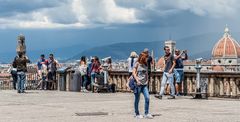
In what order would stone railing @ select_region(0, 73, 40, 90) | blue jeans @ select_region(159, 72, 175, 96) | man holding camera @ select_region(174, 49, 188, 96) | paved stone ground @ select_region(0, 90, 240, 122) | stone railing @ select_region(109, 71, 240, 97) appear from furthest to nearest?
stone railing @ select_region(0, 73, 40, 90) → man holding camera @ select_region(174, 49, 188, 96) → stone railing @ select_region(109, 71, 240, 97) → blue jeans @ select_region(159, 72, 175, 96) → paved stone ground @ select_region(0, 90, 240, 122)

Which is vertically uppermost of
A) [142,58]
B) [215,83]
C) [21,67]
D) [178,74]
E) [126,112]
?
[21,67]

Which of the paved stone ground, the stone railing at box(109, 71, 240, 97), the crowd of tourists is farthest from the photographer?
the stone railing at box(109, 71, 240, 97)

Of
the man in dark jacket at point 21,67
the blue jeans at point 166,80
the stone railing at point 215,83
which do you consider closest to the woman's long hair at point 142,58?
the blue jeans at point 166,80

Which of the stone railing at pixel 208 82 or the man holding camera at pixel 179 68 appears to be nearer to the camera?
the stone railing at pixel 208 82

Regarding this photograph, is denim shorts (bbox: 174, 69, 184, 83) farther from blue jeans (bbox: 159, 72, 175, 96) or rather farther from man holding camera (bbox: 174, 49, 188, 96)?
blue jeans (bbox: 159, 72, 175, 96)

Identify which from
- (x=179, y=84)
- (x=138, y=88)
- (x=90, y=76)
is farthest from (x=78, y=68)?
(x=138, y=88)

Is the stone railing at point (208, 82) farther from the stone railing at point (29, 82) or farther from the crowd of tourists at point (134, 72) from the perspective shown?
the stone railing at point (29, 82)

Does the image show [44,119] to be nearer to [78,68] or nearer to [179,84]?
[179,84]

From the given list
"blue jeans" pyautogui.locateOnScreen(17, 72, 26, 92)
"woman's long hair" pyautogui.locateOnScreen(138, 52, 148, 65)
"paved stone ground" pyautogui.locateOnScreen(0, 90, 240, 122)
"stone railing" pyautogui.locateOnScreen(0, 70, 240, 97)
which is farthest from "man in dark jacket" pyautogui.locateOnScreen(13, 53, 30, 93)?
"woman's long hair" pyautogui.locateOnScreen(138, 52, 148, 65)

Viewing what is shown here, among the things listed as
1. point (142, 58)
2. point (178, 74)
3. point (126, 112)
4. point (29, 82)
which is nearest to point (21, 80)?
point (29, 82)

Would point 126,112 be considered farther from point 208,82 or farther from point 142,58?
point 208,82

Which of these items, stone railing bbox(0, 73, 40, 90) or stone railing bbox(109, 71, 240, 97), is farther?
stone railing bbox(0, 73, 40, 90)

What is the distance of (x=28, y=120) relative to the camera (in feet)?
43.1

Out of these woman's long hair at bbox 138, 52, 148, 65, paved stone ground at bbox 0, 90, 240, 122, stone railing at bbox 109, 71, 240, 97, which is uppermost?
woman's long hair at bbox 138, 52, 148, 65
